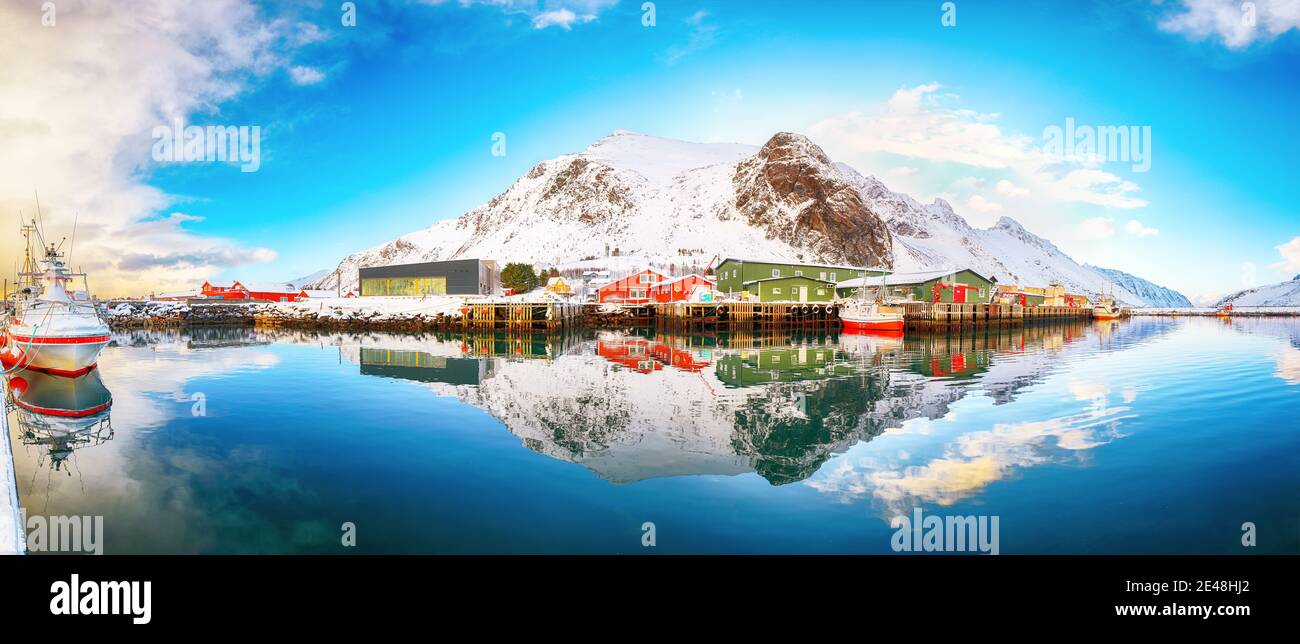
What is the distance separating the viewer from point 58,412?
16.5 m

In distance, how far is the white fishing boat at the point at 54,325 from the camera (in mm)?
22047

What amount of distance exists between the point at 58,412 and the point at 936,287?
3133 inches

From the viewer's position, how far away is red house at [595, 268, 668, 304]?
75000 mm

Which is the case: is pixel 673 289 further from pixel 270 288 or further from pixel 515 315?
pixel 270 288

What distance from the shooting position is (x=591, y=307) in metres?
69.4

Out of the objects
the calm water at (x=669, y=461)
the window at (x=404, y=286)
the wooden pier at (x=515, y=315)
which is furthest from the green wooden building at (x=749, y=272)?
the calm water at (x=669, y=461)

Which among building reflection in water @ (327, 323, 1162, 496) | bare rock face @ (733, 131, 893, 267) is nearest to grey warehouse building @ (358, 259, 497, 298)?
building reflection in water @ (327, 323, 1162, 496)

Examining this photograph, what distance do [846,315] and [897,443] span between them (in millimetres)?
47448

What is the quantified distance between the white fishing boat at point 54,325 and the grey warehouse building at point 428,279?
145 ft

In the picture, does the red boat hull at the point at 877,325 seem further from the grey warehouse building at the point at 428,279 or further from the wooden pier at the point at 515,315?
the grey warehouse building at the point at 428,279
